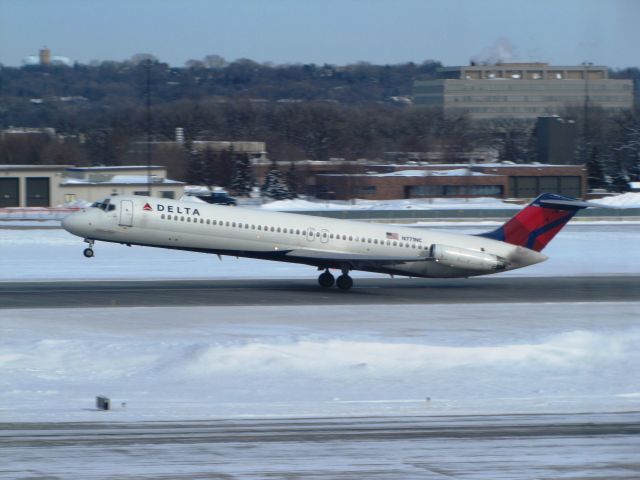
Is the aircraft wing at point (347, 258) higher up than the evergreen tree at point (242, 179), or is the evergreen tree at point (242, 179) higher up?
the evergreen tree at point (242, 179)

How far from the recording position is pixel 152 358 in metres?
19.8

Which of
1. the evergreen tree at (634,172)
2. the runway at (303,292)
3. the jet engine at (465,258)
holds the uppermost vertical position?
the evergreen tree at (634,172)

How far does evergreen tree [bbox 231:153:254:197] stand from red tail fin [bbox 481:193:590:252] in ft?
206

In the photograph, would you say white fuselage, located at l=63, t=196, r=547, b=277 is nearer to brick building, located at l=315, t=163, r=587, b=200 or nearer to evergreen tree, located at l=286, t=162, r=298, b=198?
brick building, located at l=315, t=163, r=587, b=200

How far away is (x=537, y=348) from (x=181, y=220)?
13743 mm

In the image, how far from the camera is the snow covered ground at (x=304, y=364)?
1664cm

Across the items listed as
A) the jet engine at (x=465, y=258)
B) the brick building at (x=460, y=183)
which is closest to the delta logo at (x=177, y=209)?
the jet engine at (x=465, y=258)

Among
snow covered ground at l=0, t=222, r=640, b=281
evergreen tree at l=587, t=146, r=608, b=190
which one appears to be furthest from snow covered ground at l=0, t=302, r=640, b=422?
evergreen tree at l=587, t=146, r=608, b=190

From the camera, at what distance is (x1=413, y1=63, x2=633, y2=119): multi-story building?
6073 inches

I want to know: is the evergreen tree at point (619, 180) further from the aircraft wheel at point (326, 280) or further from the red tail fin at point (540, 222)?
the aircraft wheel at point (326, 280)

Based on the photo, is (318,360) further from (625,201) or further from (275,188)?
(275,188)

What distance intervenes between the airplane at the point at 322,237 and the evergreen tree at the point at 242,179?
62428 mm

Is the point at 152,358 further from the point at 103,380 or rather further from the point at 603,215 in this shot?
the point at 603,215

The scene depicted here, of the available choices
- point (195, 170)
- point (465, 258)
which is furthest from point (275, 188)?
point (465, 258)
